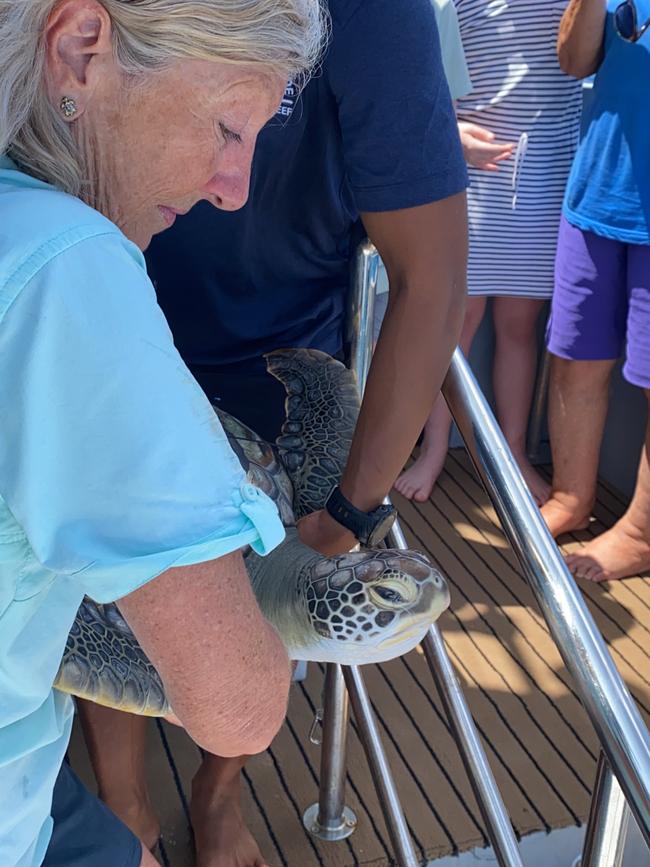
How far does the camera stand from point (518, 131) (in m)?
2.47

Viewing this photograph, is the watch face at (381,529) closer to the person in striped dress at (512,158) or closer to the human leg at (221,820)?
the human leg at (221,820)

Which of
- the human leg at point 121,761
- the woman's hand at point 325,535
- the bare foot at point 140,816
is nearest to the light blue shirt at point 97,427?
the woman's hand at point 325,535

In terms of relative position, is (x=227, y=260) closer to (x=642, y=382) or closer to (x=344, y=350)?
(x=344, y=350)

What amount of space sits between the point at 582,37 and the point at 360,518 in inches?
59.6

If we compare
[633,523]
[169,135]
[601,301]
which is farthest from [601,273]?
[169,135]

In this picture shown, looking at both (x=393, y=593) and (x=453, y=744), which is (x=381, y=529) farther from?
(x=453, y=744)

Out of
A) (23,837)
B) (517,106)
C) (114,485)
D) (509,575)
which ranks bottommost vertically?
(509,575)

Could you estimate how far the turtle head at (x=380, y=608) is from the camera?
79 centimetres

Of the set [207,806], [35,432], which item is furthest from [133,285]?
[207,806]

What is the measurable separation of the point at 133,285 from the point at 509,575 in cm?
201

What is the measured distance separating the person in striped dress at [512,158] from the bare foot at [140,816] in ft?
4.46

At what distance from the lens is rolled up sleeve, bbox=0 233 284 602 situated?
52 centimetres

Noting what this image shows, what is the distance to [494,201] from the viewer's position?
255 centimetres

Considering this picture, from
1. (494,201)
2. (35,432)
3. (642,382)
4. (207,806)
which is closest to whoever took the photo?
(35,432)
